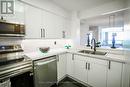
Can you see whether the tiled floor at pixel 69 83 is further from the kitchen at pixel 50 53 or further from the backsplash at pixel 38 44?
the backsplash at pixel 38 44

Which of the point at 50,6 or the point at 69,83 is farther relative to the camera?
the point at 50,6

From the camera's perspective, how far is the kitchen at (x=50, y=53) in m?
1.29

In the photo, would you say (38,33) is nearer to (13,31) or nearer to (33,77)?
A: (13,31)

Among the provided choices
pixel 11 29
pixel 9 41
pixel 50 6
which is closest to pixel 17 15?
pixel 11 29

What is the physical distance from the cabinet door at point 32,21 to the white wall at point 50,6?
0.40 ft

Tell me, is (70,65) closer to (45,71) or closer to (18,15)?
(45,71)

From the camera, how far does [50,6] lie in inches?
92.3

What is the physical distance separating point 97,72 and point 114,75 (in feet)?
1.12

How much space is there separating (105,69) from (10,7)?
2309 millimetres

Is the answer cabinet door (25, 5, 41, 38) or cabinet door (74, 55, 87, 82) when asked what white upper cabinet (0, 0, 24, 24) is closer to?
cabinet door (25, 5, 41, 38)

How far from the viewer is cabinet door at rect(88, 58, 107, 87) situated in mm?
1641

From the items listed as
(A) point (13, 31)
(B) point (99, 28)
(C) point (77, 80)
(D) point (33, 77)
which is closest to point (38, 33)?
(A) point (13, 31)

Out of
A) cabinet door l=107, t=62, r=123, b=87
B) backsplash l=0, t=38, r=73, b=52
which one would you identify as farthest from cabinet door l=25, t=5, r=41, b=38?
cabinet door l=107, t=62, r=123, b=87

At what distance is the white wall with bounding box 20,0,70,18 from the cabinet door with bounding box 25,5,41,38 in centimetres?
12
